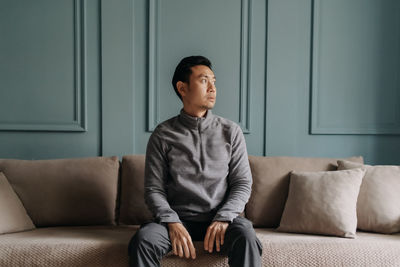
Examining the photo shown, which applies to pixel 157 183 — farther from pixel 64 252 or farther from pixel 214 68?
pixel 214 68

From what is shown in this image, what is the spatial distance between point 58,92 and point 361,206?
6.52 ft

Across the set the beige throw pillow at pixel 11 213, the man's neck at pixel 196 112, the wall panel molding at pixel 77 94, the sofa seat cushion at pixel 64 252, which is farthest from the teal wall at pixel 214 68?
the sofa seat cushion at pixel 64 252

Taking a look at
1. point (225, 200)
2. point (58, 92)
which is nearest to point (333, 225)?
point (225, 200)

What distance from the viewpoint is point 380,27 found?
247 centimetres

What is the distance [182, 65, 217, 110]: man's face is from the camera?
5.78 feet

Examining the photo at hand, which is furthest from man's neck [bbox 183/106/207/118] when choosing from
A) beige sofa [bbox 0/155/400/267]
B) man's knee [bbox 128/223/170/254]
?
man's knee [bbox 128/223/170/254]

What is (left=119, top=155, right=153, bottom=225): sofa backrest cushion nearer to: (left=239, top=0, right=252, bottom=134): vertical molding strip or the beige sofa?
the beige sofa

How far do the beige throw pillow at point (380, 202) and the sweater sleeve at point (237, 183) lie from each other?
65cm

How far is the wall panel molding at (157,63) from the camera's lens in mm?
2414

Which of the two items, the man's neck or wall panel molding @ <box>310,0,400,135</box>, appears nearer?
the man's neck

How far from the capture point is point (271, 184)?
206 cm

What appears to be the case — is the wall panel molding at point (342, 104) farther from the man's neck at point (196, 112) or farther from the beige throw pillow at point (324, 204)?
the man's neck at point (196, 112)

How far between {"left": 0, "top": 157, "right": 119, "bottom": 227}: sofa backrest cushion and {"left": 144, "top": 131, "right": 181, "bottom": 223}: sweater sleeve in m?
0.45

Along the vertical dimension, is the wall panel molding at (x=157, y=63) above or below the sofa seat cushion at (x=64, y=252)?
above
